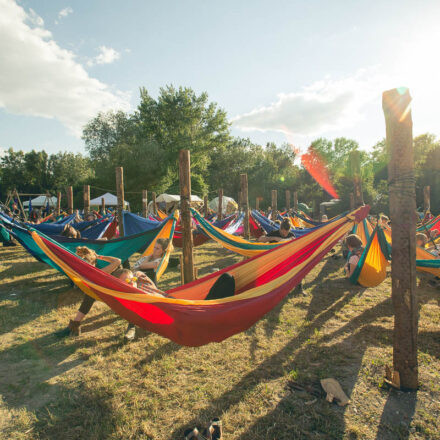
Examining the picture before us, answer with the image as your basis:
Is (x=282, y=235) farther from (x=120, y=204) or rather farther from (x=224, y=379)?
(x=120, y=204)

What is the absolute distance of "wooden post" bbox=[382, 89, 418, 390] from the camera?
1979 millimetres

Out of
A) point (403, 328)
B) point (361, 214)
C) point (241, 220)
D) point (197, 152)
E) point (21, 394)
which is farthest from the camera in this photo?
point (197, 152)

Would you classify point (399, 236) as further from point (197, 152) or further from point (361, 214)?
point (197, 152)

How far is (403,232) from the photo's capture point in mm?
1997

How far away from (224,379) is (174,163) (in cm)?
2313

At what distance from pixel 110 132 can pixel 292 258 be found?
107ft

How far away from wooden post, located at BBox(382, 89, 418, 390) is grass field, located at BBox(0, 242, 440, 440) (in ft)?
1.05

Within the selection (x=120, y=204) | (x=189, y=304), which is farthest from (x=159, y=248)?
(x=120, y=204)

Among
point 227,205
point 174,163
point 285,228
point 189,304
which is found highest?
point 174,163

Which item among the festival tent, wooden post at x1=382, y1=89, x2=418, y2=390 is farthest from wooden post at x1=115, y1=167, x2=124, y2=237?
the festival tent

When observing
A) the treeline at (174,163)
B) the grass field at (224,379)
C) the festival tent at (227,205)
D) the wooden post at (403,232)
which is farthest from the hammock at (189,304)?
the festival tent at (227,205)

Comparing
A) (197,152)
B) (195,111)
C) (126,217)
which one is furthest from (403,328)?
(195,111)

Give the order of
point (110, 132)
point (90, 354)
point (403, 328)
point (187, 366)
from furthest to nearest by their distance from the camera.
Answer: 1. point (110, 132)
2. point (90, 354)
3. point (187, 366)
4. point (403, 328)

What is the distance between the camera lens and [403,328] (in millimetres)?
2004
